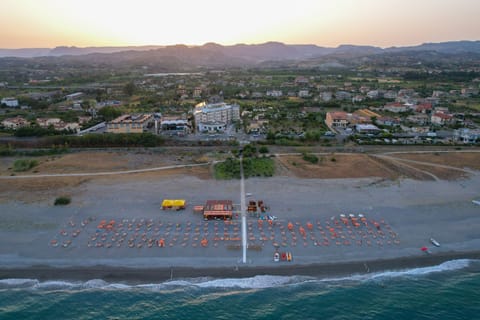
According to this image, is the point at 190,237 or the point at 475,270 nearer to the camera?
the point at 475,270

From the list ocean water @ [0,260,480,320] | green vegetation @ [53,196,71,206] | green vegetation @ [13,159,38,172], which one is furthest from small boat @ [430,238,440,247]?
green vegetation @ [13,159,38,172]

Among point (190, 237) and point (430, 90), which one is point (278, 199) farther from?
point (430, 90)

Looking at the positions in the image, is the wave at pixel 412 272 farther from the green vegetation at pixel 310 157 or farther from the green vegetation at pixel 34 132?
the green vegetation at pixel 34 132

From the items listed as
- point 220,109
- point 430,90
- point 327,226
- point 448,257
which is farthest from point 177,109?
point 430,90

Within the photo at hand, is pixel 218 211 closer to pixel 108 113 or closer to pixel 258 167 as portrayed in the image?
pixel 258 167

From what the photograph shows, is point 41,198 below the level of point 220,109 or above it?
below

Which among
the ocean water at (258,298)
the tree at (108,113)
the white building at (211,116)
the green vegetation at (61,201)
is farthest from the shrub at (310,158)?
the tree at (108,113)
